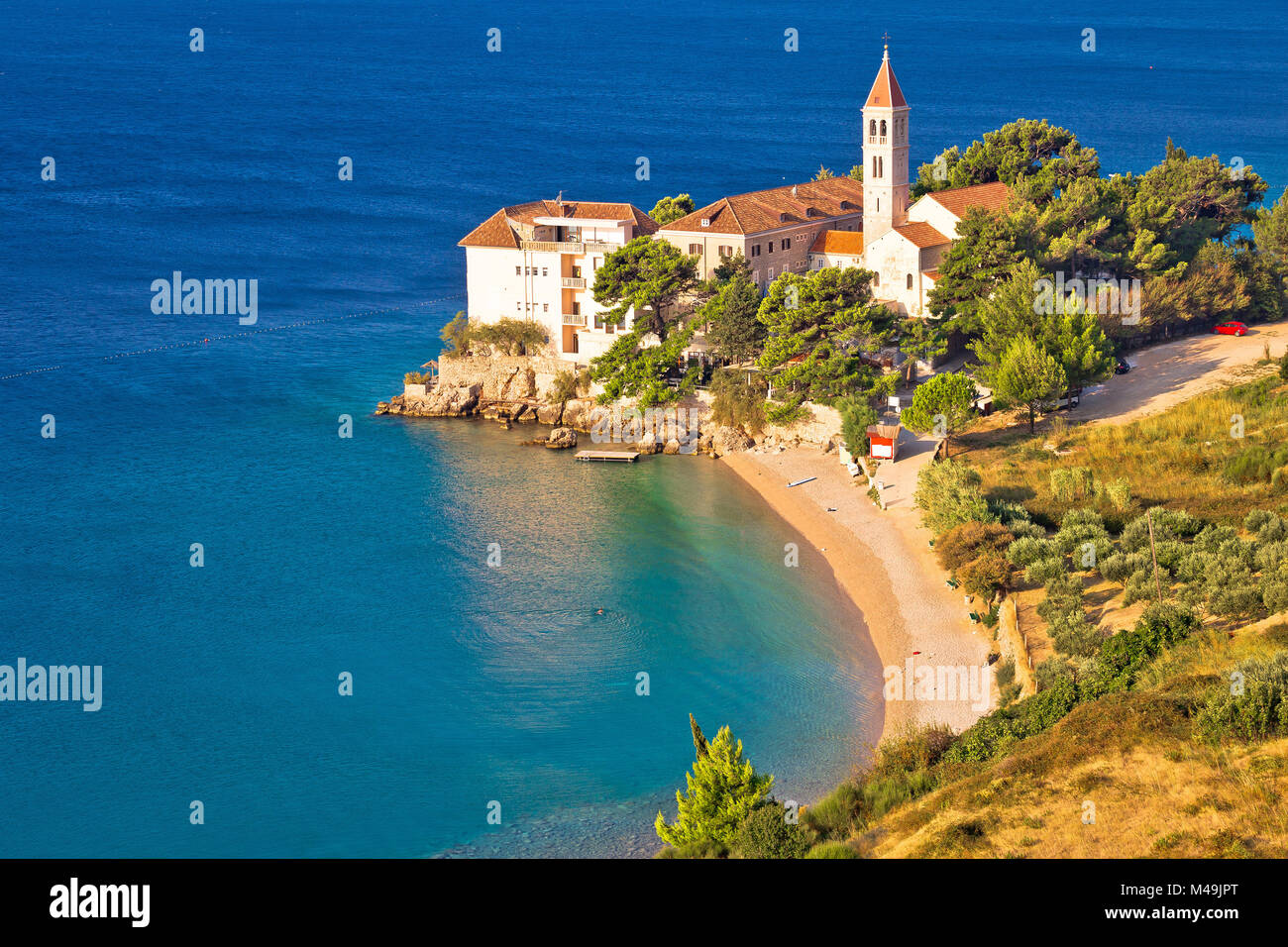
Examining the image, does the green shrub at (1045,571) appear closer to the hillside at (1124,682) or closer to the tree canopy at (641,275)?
the hillside at (1124,682)

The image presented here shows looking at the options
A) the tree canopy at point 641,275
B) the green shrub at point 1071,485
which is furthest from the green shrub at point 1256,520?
the tree canopy at point 641,275

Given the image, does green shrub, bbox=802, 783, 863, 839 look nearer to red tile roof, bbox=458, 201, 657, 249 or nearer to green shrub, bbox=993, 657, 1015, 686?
green shrub, bbox=993, 657, 1015, 686

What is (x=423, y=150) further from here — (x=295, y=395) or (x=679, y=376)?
(x=679, y=376)

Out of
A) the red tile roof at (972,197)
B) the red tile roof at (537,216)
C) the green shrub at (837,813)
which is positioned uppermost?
the red tile roof at (972,197)

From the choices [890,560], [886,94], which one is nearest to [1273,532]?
[890,560]

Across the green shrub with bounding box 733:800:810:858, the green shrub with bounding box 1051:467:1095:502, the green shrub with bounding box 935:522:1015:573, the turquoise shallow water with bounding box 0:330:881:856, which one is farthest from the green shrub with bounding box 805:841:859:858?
the green shrub with bounding box 1051:467:1095:502
